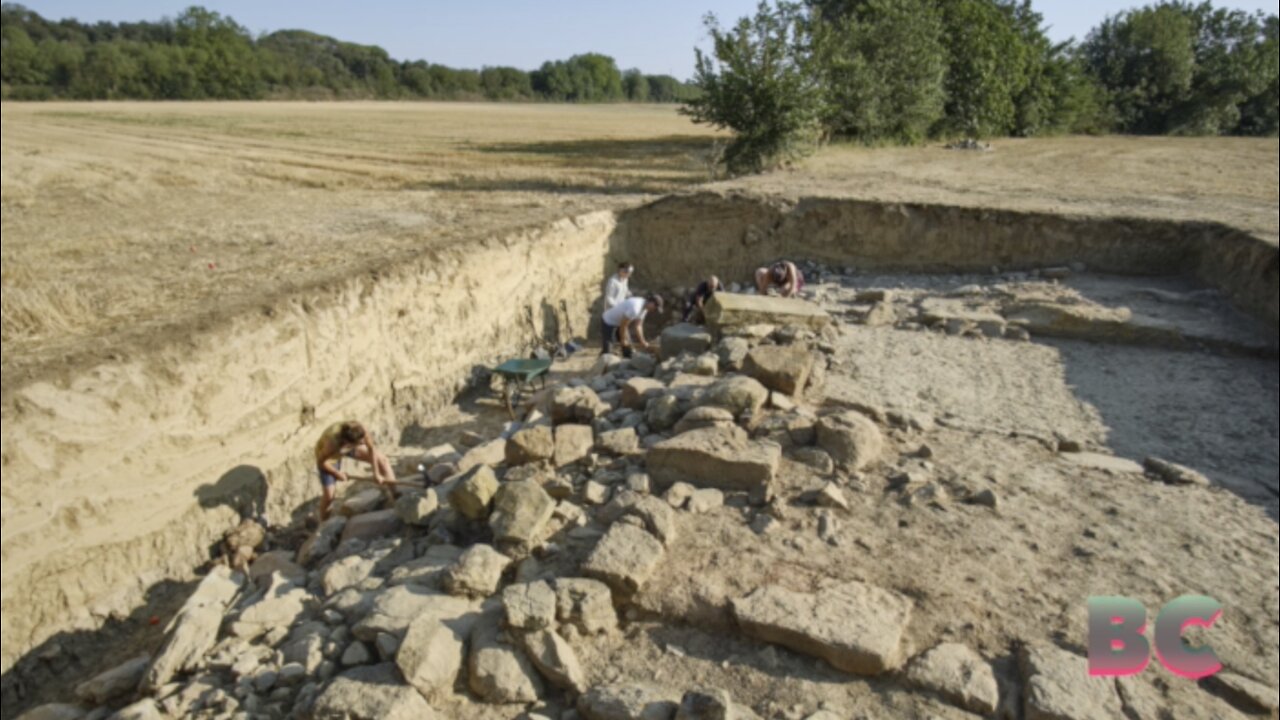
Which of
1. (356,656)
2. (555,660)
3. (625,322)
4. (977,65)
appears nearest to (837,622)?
(555,660)

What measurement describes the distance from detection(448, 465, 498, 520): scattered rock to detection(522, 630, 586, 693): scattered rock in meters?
1.19

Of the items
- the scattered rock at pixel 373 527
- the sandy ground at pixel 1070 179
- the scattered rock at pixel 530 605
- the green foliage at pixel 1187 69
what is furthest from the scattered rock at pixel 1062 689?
the green foliage at pixel 1187 69

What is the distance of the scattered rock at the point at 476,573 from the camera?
12.3ft

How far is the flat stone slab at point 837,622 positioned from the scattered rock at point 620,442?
1.64 metres

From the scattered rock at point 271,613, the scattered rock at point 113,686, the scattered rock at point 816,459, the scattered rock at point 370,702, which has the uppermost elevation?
the scattered rock at point 816,459

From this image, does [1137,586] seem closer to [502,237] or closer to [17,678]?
[17,678]

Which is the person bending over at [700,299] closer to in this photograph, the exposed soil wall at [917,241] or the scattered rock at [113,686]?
the exposed soil wall at [917,241]

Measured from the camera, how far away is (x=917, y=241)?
10.7 metres

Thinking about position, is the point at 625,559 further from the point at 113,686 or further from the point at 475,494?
the point at 113,686

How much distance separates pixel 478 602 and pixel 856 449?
2.44 metres

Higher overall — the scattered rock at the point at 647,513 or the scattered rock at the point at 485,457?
the scattered rock at the point at 647,513

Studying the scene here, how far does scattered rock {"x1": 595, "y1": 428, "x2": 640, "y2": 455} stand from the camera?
501 centimetres

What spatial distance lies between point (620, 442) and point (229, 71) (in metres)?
50.9

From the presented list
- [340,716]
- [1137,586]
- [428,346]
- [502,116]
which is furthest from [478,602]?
[502,116]
